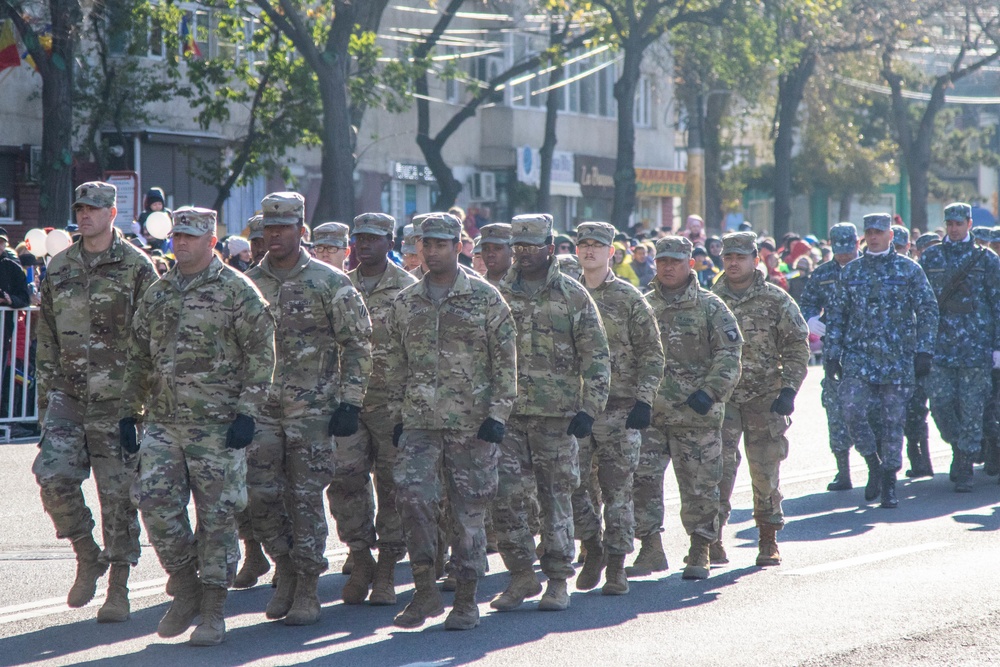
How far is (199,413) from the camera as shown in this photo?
24.3 feet

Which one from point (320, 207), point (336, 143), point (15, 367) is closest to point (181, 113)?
point (320, 207)

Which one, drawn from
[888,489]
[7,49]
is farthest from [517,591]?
[7,49]

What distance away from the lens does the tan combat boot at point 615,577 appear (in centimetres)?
855

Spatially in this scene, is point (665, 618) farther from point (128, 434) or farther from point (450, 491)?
point (128, 434)

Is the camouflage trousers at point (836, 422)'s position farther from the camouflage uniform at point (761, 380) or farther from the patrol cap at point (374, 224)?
the patrol cap at point (374, 224)

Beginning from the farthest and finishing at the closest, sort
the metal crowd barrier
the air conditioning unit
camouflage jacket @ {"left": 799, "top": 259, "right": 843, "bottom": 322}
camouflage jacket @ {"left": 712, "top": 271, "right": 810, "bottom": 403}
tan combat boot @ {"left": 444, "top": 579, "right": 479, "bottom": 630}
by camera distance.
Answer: the air conditioning unit, the metal crowd barrier, camouflage jacket @ {"left": 799, "top": 259, "right": 843, "bottom": 322}, camouflage jacket @ {"left": 712, "top": 271, "right": 810, "bottom": 403}, tan combat boot @ {"left": 444, "top": 579, "right": 479, "bottom": 630}

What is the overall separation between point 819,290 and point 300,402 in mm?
5931

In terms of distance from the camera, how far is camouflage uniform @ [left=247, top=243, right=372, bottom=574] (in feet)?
25.7

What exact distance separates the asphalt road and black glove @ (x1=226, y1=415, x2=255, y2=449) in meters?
0.94

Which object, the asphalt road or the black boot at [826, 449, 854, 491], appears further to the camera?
the black boot at [826, 449, 854, 491]

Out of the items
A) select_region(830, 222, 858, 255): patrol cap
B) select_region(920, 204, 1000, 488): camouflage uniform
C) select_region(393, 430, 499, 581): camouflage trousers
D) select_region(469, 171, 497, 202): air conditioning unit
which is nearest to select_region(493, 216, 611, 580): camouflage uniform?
select_region(393, 430, 499, 581): camouflage trousers

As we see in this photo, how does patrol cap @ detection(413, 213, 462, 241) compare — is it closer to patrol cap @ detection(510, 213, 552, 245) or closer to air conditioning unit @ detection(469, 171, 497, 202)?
patrol cap @ detection(510, 213, 552, 245)

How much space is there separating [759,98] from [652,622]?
40169 mm

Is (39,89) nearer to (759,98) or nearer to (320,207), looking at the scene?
(320,207)
